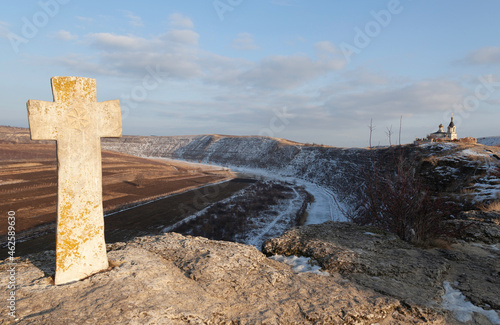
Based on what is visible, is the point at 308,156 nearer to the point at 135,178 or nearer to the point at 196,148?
the point at 135,178

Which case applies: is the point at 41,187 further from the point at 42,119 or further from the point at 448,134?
the point at 448,134

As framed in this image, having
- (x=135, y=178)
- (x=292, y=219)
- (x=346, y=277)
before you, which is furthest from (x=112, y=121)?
(x=135, y=178)

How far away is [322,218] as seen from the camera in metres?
23.5

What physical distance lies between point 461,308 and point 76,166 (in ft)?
19.1

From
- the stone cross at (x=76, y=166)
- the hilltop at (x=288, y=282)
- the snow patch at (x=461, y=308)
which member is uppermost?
the stone cross at (x=76, y=166)

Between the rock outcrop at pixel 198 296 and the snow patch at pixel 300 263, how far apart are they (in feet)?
0.70

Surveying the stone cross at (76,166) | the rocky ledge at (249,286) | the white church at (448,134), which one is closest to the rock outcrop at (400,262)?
the rocky ledge at (249,286)

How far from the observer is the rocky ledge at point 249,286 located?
122 inches

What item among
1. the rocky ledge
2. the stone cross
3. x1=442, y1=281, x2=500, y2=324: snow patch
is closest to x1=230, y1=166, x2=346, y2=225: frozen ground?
the rocky ledge

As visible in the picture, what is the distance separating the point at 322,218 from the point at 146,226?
14676 millimetres

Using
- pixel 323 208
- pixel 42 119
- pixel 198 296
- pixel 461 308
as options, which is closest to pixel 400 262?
pixel 461 308

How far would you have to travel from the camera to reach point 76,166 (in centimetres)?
380

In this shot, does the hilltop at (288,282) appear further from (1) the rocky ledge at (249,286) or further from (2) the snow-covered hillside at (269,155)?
(2) the snow-covered hillside at (269,155)

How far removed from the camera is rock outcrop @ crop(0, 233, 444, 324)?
301cm
